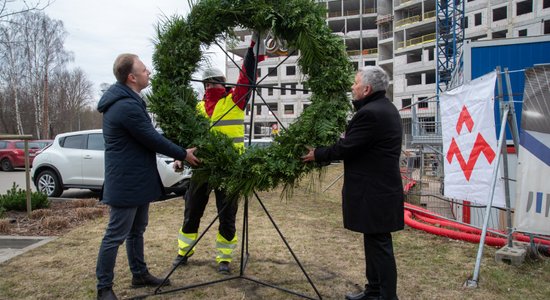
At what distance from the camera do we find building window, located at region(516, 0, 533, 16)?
35.7 metres

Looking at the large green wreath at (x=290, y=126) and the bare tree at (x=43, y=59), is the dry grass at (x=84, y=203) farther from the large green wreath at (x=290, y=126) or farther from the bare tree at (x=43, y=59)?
the bare tree at (x=43, y=59)

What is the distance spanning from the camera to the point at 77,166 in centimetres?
953

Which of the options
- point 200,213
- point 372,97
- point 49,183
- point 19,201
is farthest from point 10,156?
point 372,97

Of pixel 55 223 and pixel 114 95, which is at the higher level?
pixel 114 95

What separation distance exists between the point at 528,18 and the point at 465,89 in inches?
1482

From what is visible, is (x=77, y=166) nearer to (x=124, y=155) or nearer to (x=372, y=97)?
(x=124, y=155)

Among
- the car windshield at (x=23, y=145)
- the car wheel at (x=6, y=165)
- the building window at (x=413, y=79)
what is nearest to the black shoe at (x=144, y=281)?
the car wheel at (x=6, y=165)

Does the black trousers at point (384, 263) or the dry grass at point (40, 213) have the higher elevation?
the black trousers at point (384, 263)

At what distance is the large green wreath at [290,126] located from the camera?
3.22 metres

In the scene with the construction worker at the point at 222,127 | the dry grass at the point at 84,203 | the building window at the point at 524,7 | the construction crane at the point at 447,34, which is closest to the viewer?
the construction worker at the point at 222,127

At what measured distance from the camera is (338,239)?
5.42m

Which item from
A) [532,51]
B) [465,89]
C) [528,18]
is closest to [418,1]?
[528,18]

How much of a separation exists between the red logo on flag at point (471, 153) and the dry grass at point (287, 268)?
102cm

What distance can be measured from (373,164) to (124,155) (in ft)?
6.15
